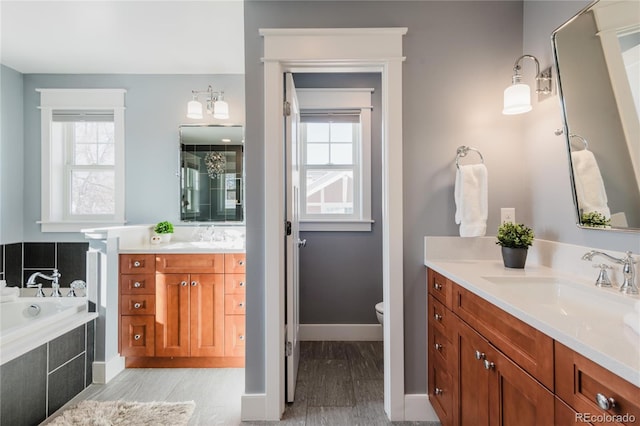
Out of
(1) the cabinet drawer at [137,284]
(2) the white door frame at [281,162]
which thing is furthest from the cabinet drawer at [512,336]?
(1) the cabinet drawer at [137,284]

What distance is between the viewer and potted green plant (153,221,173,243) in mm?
2777

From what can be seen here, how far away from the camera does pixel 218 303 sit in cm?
231

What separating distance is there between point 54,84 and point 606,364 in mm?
4205

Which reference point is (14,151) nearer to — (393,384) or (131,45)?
(131,45)

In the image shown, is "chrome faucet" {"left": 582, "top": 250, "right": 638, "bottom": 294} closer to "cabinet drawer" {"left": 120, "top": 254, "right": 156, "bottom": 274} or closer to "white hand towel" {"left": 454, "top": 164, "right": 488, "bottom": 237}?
"white hand towel" {"left": 454, "top": 164, "right": 488, "bottom": 237}

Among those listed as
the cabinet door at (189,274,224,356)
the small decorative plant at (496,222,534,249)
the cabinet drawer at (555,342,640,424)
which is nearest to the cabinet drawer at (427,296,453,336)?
the small decorative plant at (496,222,534,249)

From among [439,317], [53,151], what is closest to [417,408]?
[439,317]

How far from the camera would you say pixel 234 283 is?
7.63 ft

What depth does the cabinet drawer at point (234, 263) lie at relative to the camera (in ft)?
7.63

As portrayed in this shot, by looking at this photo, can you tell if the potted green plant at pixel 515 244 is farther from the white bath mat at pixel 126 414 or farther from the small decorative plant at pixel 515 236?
the white bath mat at pixel 126 414

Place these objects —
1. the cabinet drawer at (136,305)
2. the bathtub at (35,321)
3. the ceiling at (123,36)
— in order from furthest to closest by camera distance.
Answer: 1. the cabinet drawer at (136,305)
2. the ceiling at (123,36)
3. the bathtub at (35,321)

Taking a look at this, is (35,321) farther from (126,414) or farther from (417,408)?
(417,408)

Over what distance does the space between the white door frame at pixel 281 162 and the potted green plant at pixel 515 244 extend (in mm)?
520

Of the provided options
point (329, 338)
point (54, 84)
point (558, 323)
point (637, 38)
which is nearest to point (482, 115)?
point (637, 38)
